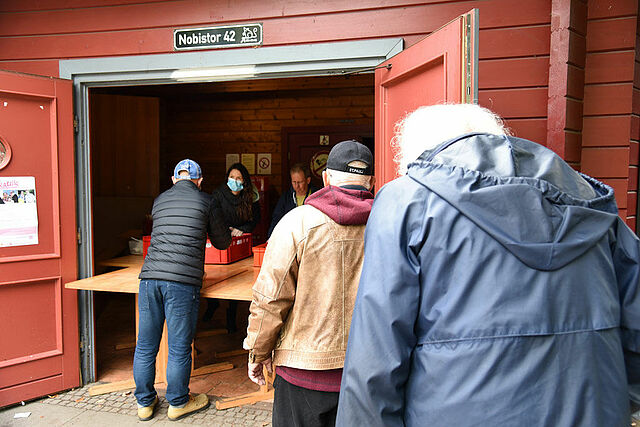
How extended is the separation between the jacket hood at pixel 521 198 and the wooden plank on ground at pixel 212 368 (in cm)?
365

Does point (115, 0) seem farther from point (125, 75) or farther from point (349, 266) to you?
point (349, 266)

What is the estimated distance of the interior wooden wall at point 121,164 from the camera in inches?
260

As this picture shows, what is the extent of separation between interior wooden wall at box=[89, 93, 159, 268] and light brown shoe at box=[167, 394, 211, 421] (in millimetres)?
3329

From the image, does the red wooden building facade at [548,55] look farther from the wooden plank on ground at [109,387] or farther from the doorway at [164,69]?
the wooden plank on ground at [109,387]

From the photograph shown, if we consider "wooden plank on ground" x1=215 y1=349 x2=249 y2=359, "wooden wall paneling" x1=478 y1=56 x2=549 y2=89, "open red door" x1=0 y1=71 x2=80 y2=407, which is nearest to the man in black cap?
"wooden wall paneling" x1=478 y1=56 x2=549 y2=89

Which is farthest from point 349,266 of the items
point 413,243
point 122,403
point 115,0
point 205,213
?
point 115,0

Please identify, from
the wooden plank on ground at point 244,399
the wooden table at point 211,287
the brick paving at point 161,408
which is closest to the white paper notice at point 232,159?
the wooden table at point 211,287

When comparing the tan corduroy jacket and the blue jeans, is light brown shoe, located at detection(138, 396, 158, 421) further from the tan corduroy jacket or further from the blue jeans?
the tan corduroy jacket

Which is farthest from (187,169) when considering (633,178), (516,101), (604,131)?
(633,178)

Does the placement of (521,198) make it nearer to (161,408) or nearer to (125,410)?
(161,408)

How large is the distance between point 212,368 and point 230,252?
41.0 inches

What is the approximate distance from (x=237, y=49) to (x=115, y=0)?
1.11 meters

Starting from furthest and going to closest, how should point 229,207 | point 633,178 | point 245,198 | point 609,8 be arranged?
point 245,198 → point 229,207 → point 633,178 → point 609,8

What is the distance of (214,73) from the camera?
12.1 ft
